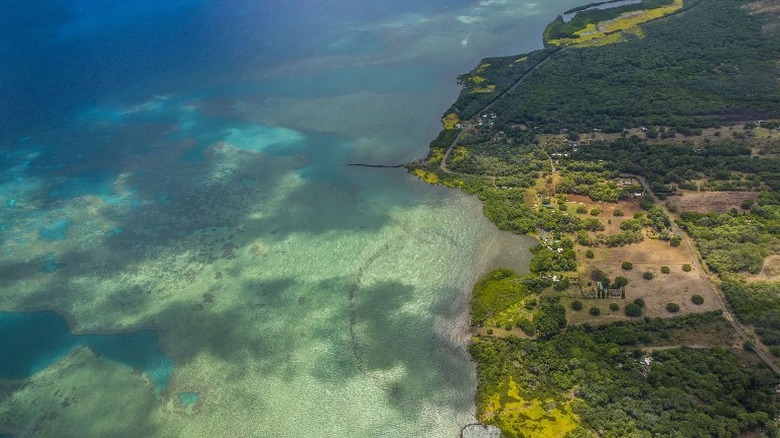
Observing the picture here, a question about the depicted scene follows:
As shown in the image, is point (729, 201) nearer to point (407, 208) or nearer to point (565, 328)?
point (565, 328)

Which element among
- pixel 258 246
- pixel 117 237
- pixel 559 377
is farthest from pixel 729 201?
pixel 117 237

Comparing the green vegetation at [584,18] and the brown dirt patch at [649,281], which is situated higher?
the green vegetation at [584,18]

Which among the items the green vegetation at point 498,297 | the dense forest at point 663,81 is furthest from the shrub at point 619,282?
the dense forest at point 663,81

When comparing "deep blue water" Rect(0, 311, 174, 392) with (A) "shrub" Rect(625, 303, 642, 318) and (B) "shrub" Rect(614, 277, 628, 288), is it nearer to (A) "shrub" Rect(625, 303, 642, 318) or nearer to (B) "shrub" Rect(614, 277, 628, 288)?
(A) "shrub" Rect(625, 303, 642, 318)

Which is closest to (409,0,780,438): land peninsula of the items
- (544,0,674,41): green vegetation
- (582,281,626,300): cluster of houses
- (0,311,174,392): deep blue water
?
(582,281,626,300): cluster of houses

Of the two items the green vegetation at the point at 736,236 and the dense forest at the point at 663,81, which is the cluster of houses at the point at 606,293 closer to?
the green vegetation at the point at 736,236

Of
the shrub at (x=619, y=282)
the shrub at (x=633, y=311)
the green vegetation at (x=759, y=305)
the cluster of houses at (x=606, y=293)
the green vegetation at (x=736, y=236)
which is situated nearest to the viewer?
the green vegetation at (x=759, y=305)
